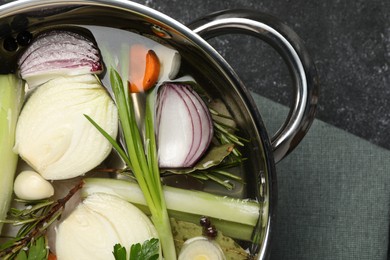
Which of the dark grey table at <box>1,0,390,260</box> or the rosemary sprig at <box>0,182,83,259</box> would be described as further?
the dark grey table at <box>1,0,390,260</box>

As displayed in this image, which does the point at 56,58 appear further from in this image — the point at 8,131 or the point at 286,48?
the point at 286,48

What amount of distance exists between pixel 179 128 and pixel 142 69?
113 millimetres

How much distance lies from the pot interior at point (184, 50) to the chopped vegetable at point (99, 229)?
14cm

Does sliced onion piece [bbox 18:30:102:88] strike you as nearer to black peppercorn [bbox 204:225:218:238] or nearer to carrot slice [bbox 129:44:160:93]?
carrot slice [bbox 129:44:160:93]

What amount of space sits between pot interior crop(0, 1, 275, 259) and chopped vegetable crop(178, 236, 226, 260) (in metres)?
0.06

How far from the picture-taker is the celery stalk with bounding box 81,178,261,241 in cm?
124

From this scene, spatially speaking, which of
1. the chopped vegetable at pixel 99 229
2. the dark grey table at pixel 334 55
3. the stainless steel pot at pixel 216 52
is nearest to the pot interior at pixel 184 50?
the stainless steel pot at pixel 216 52

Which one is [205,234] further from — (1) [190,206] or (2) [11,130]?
(2) [11,130]

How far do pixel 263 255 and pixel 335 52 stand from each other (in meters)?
0.61

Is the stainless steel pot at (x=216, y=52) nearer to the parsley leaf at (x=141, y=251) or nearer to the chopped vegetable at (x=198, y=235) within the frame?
the chopped vegetable at (x=198, y=235)

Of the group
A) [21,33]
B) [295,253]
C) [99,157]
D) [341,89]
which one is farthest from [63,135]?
[341,89]

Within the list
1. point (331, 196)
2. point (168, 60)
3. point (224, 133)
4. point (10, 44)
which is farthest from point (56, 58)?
point (331, 196)

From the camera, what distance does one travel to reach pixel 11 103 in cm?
123

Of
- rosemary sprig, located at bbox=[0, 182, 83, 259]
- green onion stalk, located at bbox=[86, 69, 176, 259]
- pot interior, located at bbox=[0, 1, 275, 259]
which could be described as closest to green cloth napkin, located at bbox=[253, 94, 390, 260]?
pot interior, located at bbox=[0, 1, 275, 259]
